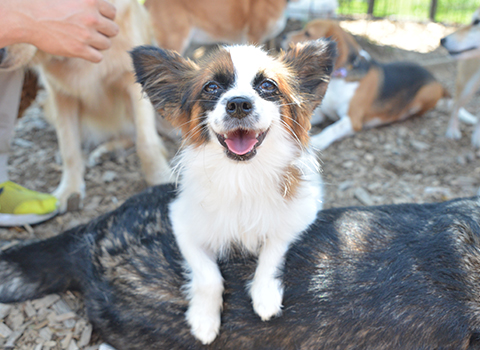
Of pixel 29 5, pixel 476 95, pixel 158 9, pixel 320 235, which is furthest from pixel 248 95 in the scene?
pixel 476 95

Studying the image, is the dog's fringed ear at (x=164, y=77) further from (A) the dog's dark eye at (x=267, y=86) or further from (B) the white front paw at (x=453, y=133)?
(B) the white front paw at (x=453, y=133)

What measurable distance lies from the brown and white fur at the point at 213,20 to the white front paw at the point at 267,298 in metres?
4.17

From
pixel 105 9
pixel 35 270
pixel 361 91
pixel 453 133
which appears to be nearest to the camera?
pixel 35 270

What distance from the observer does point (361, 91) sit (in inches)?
181

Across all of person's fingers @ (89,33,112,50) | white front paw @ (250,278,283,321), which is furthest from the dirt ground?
person's fingers @ (89,33,112,50)

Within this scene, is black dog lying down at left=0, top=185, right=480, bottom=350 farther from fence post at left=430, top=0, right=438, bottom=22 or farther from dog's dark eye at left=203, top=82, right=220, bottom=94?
fence post at left=430, top=0, right=438, bottom=22

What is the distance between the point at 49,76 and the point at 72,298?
5.13 feet

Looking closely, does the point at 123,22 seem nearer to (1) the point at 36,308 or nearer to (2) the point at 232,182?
(2) the point at 232,182

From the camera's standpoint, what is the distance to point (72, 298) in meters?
2.25

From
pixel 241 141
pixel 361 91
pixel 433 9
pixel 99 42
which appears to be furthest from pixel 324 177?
pixel 433 9

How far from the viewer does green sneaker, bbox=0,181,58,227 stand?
2.70 meters

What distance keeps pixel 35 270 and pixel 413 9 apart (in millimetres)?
9647

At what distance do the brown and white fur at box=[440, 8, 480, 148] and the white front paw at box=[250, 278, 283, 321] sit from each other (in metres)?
3.29

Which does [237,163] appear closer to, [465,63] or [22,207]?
[22,207]
